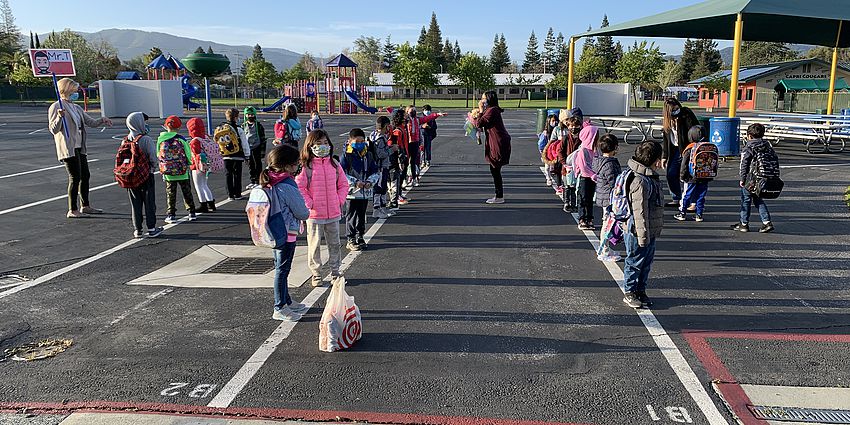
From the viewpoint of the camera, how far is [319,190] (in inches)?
254

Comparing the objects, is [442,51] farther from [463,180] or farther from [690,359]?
[690,359]

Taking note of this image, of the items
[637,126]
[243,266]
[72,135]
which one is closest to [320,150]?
[243,266]

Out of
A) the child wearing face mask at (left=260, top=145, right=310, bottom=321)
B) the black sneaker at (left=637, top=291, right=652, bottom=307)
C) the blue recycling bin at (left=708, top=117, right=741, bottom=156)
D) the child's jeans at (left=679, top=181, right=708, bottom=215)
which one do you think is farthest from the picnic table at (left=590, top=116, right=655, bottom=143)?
the child wearing face mask at (left=260, top=145, right=310, bottom=321)

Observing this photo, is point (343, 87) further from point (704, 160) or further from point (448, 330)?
point (448, 330)

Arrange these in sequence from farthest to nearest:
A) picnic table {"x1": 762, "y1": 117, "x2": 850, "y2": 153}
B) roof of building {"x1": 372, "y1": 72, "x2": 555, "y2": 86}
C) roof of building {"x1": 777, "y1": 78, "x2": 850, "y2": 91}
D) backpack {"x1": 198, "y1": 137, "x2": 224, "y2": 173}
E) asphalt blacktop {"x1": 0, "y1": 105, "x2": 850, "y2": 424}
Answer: roof of building {"x1": 372, "y1": 72, "x2": 555, "y2": 86} < roof of building {"x1": 777, "y1": 78, "x2": 850, "y2": 91} < picnic table {"x1": 762, "y1": 117, "x2": 850, "y2": 153} < backpack {"x1": 198, "y1": 137, "x2": 224, "y2": 173} < asphalt blacktop {"x1": 0, "y1": 105, "x2": 850, "y2": 424}

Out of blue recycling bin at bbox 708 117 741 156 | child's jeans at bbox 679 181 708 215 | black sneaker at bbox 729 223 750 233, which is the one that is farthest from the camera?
blue recycling bin at bbox 708 117 741 156

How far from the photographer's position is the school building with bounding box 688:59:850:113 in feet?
175

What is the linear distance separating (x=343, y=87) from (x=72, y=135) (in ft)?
134

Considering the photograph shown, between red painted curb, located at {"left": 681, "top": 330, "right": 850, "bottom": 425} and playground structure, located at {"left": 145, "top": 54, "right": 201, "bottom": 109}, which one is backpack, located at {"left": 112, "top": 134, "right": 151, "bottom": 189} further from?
playground structure, located at {"left": 145, "top": 54, "right": 201, "bottom": 109}

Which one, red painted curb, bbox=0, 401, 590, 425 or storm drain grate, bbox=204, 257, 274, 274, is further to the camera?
storm drain grate, bbox=204, 257, 274, 274

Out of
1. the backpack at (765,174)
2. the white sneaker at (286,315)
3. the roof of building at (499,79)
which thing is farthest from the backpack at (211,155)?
the roof of building at (499,79)

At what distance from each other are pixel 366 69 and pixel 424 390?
117 meters

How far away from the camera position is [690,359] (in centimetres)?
470

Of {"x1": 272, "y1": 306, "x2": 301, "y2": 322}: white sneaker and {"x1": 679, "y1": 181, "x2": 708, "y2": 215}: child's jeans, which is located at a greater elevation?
{"x1": 679, "y1": 181, "x2": 708, "y2": 215}: child's jeans
